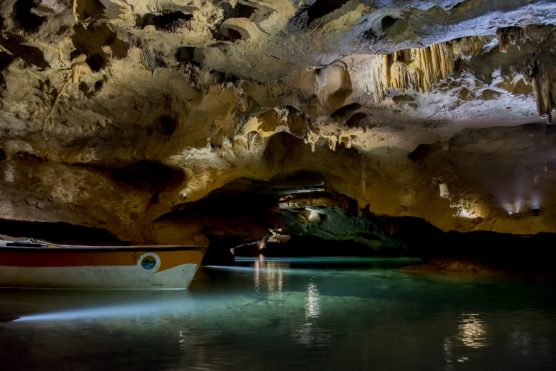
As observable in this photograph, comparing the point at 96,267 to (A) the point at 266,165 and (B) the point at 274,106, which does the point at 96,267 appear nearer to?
(B) the point at 274,106

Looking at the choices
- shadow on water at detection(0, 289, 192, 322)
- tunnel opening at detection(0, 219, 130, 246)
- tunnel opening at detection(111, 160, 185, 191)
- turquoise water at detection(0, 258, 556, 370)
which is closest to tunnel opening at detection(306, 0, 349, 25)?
turquoise water at detection(0, 258, 556, 370)

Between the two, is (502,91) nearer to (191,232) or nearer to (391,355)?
(391,355)

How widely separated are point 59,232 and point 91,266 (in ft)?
20.1

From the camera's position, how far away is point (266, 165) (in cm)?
1225

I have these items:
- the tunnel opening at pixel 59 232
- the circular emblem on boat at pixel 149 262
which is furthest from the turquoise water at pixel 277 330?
the tunnel opening at pixel 59 232

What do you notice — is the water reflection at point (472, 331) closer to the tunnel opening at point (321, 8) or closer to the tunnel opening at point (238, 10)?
the tunnel opening at point (321, 8)

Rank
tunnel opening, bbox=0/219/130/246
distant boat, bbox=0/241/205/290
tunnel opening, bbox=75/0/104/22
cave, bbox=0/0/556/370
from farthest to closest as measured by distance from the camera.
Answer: tunnel opening, bbox=0/219/130/246 < distant boat, bbox=0/241/205/290 < tunnel opening, bbox=75/0/104/22 < cave, bbox=0/0/556/370

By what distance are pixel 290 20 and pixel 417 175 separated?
810 centimetres

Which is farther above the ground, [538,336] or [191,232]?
[191,232]

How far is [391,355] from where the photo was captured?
412cm

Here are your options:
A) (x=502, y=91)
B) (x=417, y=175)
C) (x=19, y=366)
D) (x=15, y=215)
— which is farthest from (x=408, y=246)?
(x=19, y=366)

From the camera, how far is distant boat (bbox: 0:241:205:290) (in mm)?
8578

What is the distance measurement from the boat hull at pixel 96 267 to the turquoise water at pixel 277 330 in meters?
0.36

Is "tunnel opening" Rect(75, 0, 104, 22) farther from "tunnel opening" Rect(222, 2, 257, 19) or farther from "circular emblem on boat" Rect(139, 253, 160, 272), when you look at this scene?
"circular emblem on boat" Rect(139, 253, 160, 272)
